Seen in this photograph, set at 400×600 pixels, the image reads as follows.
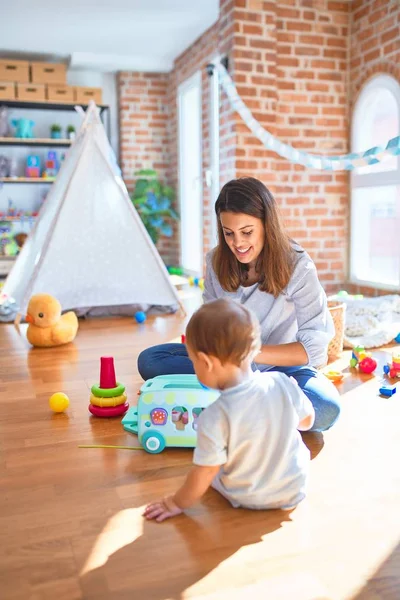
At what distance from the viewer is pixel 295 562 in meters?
1.10

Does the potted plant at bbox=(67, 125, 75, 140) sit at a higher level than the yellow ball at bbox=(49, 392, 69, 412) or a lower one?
higher

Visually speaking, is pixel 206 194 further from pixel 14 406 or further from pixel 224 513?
pixel 224 513

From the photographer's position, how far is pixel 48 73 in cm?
595

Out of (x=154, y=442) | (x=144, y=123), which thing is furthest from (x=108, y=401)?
(x=144, y=123)

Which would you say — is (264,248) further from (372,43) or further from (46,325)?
(372,43)

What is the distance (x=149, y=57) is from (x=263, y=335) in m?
5.04

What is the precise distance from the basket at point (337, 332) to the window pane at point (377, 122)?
1.84 metres

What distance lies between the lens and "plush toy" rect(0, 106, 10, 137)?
19.4 feet

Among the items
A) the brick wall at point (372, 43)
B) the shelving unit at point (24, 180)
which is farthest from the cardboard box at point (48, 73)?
the brick wall at point (372, 43)

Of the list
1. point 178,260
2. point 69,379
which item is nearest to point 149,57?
point 178,260

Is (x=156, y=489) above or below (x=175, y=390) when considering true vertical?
below

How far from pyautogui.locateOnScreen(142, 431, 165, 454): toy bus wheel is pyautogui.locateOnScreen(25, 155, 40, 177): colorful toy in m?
5.06

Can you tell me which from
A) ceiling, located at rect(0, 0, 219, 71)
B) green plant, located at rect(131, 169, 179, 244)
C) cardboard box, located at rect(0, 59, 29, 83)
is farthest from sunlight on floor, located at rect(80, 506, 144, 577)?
cardboard box, located at rect(0, 59, 29, 83)

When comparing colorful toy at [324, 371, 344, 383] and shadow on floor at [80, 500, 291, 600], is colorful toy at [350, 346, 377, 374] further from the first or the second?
shadow on floor at [80, 500, 291, 600]
